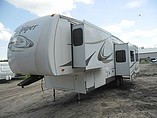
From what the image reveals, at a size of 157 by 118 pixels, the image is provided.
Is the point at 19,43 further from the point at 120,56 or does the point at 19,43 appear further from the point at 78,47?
the point at 120,56

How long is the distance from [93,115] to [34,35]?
3.11 m

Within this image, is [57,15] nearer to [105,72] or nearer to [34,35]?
[34,35]

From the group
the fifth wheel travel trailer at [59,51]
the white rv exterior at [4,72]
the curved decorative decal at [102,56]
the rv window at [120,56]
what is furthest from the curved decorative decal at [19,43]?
the white rv exterior at [4,72]

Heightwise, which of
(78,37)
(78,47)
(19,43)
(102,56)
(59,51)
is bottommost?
(102,56)

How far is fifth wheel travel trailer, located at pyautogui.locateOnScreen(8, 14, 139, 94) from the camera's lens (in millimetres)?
4645

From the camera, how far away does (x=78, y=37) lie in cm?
532

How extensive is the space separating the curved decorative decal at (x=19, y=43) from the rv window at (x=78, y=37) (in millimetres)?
1371

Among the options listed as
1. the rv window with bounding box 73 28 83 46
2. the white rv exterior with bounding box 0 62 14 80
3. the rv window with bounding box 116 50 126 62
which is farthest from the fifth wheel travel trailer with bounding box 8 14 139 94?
the white rv exterior with bounding box 0 62 14 80

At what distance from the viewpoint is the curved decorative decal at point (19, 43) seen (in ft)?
15.9

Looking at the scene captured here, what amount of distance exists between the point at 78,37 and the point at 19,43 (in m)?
1.83

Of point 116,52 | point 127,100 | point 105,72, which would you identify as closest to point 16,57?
point 105,72

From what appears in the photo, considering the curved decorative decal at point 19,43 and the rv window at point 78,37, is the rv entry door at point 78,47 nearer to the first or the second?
the rv window at point 78,37

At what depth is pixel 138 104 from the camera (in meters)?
6.23

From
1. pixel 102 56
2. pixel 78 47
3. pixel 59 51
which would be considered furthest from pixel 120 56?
pixel 59 51
